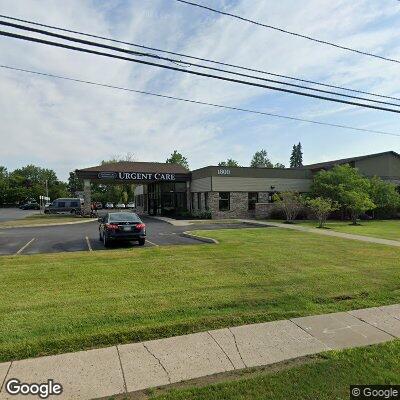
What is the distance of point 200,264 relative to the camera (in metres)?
9.38

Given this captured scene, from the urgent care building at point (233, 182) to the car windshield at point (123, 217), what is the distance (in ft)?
50.5

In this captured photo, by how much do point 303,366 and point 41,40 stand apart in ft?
23.7

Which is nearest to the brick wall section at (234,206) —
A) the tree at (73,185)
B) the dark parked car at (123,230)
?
the dark parked car at (123,230)

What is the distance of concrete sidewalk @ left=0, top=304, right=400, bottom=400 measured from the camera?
12.0 feet

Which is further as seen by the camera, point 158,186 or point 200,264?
point 158,186

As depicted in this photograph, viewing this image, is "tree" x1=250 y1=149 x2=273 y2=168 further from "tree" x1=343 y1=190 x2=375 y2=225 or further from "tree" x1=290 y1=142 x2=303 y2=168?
"tree" x1=343 y1=190 x2=375 y2=225

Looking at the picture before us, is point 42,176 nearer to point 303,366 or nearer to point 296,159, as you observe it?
point 296,159

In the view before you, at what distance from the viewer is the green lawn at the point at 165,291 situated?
489cm

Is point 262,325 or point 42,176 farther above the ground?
point 42,176

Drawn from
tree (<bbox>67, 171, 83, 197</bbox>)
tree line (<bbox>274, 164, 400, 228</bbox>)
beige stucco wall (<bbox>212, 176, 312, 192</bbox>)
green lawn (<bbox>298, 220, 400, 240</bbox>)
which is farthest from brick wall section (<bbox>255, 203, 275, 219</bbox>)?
tree (<bbox>67, 171, 83, 197</bbox>)

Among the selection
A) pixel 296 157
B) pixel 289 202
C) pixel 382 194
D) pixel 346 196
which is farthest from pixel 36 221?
pixel 296 157

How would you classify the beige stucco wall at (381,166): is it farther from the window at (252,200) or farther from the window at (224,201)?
the window at (224,201)

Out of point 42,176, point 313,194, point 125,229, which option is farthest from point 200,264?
point 42,176

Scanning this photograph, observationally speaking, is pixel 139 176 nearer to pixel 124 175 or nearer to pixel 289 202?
pixel 124 175
